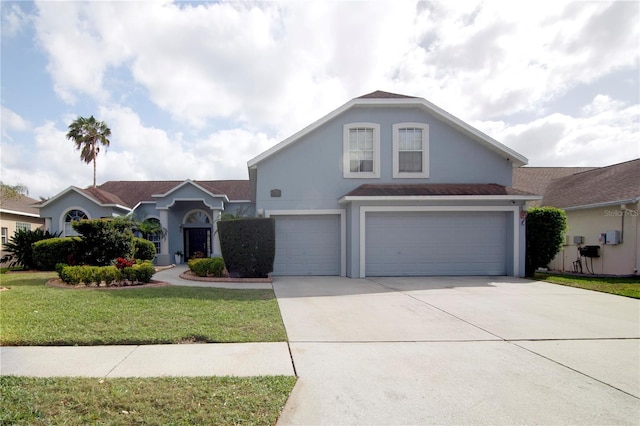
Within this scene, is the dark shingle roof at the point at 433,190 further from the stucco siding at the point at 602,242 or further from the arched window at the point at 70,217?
the arched window at the point at 70,217

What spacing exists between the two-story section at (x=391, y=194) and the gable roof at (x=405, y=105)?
0.04 metres

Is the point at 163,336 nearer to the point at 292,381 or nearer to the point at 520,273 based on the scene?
the point at 292,381

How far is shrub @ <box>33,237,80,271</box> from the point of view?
14.5 meters

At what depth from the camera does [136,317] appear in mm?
6152

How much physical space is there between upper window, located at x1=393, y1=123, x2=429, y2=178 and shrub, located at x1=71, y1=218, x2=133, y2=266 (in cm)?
987

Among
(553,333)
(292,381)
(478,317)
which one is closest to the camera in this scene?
(292,381)

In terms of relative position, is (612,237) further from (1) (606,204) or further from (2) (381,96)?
(2) (381,96)

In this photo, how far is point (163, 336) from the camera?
5.14 meters

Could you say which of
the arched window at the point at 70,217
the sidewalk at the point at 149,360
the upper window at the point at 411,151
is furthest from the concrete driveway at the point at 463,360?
the arched window at the point at 70,217

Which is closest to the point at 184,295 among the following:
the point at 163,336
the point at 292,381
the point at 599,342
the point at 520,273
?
the point at 163,336

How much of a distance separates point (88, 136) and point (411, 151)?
2598cm

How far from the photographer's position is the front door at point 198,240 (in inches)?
782

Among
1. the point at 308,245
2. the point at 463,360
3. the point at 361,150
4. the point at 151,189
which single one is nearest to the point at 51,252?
the point at 151,189

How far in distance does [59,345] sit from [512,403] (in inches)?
224
